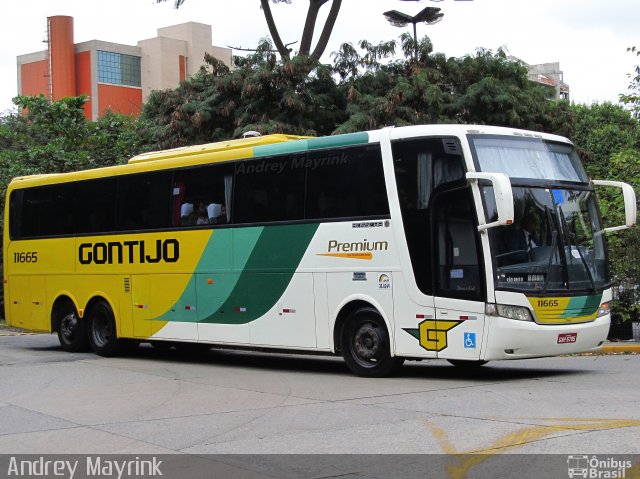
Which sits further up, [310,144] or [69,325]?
[310,144]

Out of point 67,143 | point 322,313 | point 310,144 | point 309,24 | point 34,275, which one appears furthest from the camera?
point 67,143

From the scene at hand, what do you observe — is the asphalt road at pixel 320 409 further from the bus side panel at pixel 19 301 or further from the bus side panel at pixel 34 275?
the bus side panel at pixel 19 301

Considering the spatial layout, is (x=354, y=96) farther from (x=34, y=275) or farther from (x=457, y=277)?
(x=457, y=277)

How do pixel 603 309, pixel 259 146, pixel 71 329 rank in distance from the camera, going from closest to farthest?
pixel 603 309
pixel 259 146
pixel 71 329

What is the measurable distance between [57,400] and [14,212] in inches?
387

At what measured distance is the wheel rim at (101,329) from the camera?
60.4 ft

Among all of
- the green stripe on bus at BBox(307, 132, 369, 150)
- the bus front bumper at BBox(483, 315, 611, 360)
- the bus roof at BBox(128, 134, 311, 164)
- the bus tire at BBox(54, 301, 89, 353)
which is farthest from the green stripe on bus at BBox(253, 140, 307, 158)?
the bus tire at BBox(54, 301, 89, 353)

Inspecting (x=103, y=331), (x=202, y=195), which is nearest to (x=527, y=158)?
(x=202, y=195)

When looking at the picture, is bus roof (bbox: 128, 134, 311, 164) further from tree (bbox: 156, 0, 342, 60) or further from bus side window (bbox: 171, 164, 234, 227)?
tree (bbox: 156, 0, 342, 60)

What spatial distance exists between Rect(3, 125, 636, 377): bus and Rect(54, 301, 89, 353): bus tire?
91cm

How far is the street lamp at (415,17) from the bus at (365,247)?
12525 millimetres

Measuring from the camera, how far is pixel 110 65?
3563 inches

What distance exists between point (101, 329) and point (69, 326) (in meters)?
1.12

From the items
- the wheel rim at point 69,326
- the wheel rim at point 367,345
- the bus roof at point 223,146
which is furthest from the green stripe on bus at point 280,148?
the wheel rim at point 69,326
